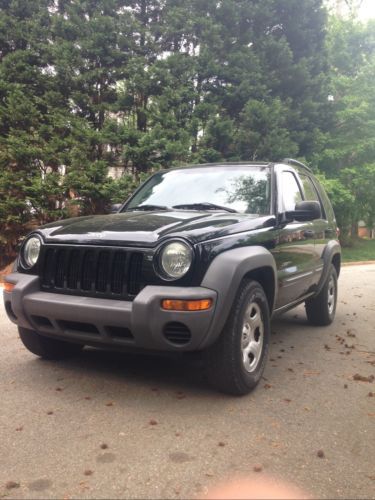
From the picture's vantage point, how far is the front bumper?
3.10 m

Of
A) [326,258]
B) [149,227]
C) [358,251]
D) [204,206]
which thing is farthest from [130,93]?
[358,251]

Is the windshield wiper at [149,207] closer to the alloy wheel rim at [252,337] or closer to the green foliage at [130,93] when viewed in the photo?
the alloy wheel rim at [252,337]

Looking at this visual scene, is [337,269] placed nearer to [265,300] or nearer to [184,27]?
[265,300]

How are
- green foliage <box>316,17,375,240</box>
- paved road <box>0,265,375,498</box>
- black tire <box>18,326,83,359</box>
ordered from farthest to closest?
green foliage <box>316,17,375,240</box> < black tire <box>18,326,83,359</box> < paved road <box>0,265,375,498</box>

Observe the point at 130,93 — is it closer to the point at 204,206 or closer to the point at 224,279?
the point at 204,206

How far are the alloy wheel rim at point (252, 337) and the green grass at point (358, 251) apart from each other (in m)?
16.5

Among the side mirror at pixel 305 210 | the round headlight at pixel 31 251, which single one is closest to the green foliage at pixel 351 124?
the side mirror at pixel 305 210

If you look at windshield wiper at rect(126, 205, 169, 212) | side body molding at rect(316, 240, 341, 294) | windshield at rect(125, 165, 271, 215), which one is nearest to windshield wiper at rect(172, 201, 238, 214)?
windshield at rect(125, 165, 271, 215)

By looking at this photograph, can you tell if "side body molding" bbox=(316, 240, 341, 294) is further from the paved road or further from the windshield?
the windshield

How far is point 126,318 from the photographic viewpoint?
313 centimetres

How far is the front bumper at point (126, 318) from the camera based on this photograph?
3.10 m

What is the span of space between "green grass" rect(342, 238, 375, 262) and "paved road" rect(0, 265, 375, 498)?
53.5ft

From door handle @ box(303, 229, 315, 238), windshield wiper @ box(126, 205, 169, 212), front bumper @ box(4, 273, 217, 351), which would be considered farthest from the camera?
door handle @ box(303, 229, 315, 238)

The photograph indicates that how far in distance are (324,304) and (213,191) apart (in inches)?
96.4
